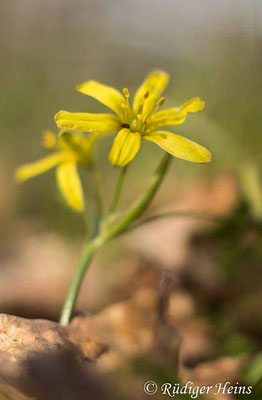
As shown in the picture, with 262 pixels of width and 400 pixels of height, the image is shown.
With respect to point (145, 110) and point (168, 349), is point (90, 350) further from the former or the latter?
point (145, 110)

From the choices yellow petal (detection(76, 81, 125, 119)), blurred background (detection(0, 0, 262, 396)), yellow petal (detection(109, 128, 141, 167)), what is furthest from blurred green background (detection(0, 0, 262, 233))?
yellow petal (detection(109, 128, 141, 167))

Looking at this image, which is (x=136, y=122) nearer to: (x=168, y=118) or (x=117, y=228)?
(x=168, y=118)

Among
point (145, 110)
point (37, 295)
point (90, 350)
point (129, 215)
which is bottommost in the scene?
point (37, 295)

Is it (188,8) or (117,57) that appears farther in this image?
(117,57)

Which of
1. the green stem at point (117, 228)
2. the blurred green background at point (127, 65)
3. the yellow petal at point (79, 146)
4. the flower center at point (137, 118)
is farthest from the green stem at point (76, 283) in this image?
the blurred green background at point (127, 65)

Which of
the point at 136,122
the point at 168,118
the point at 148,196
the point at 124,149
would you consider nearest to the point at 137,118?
the point at 136,122

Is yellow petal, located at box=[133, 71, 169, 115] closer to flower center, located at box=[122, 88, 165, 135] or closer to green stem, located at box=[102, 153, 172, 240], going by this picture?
flower center, located at box=[122, 88, 165, 135]

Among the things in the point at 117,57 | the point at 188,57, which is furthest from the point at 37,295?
the point at 117,57

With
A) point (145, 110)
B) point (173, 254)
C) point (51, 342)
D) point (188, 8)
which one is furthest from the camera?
point (188, 8)
